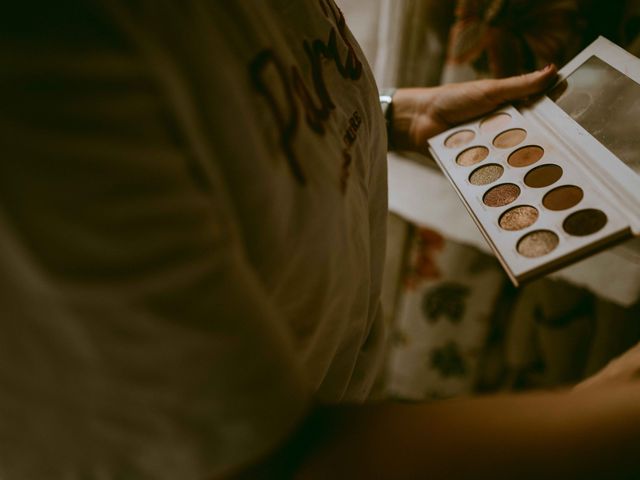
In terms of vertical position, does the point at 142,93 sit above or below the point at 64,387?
above

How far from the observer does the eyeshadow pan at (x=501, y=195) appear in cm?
49

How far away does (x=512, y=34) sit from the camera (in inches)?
23.0

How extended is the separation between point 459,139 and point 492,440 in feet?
1.35

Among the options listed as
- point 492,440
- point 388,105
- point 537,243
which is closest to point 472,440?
point 492,440

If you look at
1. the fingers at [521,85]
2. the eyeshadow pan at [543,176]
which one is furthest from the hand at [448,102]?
the eyeshadow pan at [543,176]

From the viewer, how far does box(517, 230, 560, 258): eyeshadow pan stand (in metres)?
0.43

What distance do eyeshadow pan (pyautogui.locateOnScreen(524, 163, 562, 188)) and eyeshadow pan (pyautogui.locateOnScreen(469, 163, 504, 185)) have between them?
30 millimetres

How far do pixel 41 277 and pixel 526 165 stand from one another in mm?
477

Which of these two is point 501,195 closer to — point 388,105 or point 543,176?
point 543,176

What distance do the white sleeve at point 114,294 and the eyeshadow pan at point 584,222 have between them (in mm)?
336

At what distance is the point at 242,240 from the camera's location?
8.4 inches

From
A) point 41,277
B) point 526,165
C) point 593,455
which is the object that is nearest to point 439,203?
point 526,165

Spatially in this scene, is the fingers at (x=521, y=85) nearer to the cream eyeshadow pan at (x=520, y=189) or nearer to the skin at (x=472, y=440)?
the cream eyeshadow pan at (x=520, y=189)

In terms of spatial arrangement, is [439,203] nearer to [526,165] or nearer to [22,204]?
[526,165]
